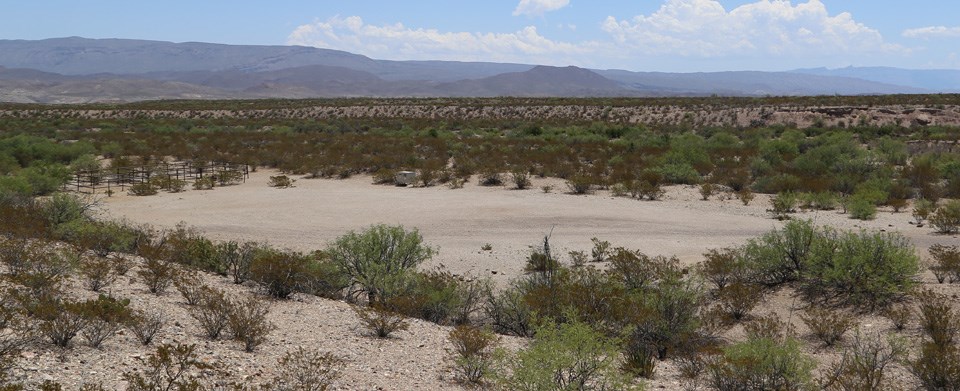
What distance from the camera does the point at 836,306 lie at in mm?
12625

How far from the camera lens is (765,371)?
8.48 m

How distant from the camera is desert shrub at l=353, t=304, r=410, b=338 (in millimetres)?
10383

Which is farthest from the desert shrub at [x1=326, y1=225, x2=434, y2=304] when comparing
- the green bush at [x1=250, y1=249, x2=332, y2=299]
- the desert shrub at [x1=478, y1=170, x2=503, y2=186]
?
the desert shrub at [x1=478, y1=170, x2=503, y2=186]

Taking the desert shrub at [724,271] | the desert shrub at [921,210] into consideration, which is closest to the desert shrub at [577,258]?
the desert shrub at [724,271]

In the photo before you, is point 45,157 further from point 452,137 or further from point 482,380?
point 482,380

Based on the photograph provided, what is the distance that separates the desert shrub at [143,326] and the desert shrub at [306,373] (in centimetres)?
166

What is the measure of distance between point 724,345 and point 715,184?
18433 mm

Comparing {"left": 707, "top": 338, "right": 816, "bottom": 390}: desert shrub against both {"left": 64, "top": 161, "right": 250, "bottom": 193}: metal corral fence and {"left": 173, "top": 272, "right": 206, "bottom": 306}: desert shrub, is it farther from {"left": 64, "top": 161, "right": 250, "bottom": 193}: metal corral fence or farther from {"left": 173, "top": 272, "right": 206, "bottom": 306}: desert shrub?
{"left": 64, "top": 161, "right": 250, "bottom": 193}: metal corral fence

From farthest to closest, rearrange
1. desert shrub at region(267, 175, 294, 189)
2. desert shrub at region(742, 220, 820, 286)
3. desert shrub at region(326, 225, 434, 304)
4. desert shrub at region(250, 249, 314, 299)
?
1. desert shrub at region(267, 175, 294, 189)
2. desert shrub at region(742, 220, 820, 286)
3. desert shrub at region(326, 225, 434, 304)
4. desert shrub at region(250, 249, 314, 299)

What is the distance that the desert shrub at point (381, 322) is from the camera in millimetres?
10383

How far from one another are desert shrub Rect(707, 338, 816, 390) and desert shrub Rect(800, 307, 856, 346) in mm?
2618

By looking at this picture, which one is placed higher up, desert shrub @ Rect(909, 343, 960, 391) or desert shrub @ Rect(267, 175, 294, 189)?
desert shrub @ Rect(909, 343, 960, 391)

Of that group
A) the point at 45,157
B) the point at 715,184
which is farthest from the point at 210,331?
the point at 45,157

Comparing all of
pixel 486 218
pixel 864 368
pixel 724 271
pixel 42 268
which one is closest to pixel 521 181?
pixel 486 218
